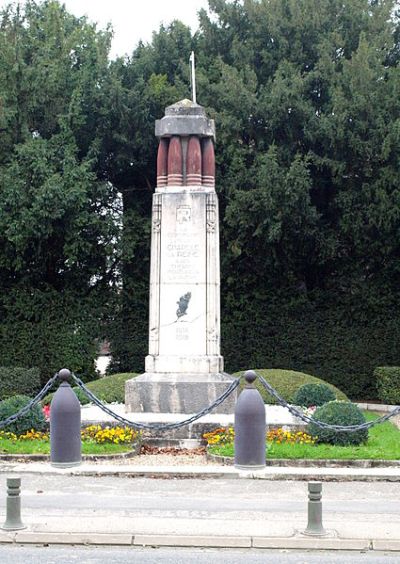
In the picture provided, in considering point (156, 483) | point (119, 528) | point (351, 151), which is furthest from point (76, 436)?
point (351, 151)

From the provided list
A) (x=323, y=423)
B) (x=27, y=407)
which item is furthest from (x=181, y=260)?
(x=323, y=423)

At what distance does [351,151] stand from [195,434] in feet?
40.8

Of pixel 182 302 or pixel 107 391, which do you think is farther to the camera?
pixel 107 391

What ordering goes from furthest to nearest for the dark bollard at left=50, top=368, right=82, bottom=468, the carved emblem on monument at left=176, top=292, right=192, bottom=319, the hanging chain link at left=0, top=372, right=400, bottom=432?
the carved emblem on monument at left=176, top=292, right=192, bottom=319
the hanging chain link at left=0, top=372, right=400, bottom=432
the dark bollard at left=50, top=368, right=82, bottom=468

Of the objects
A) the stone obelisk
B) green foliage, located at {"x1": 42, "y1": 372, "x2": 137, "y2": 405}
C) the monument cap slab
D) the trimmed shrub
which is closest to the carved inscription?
the stone obelisk

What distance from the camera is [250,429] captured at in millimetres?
11758

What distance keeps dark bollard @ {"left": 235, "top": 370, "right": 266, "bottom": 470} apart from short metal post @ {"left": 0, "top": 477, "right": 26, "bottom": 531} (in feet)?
A: 11.8

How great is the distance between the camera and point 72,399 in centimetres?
1205

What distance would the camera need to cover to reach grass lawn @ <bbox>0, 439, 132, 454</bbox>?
1390cm

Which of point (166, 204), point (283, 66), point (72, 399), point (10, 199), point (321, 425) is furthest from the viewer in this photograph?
Result: point (283, 66)

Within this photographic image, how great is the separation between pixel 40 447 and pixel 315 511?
6413 mm

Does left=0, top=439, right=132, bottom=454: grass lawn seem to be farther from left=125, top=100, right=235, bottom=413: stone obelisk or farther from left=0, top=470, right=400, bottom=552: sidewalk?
left=125, top=100, right=235, bottom=413: stone obelisk

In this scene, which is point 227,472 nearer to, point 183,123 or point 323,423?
point 323,423

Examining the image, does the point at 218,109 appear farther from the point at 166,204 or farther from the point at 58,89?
the point at 166,204
